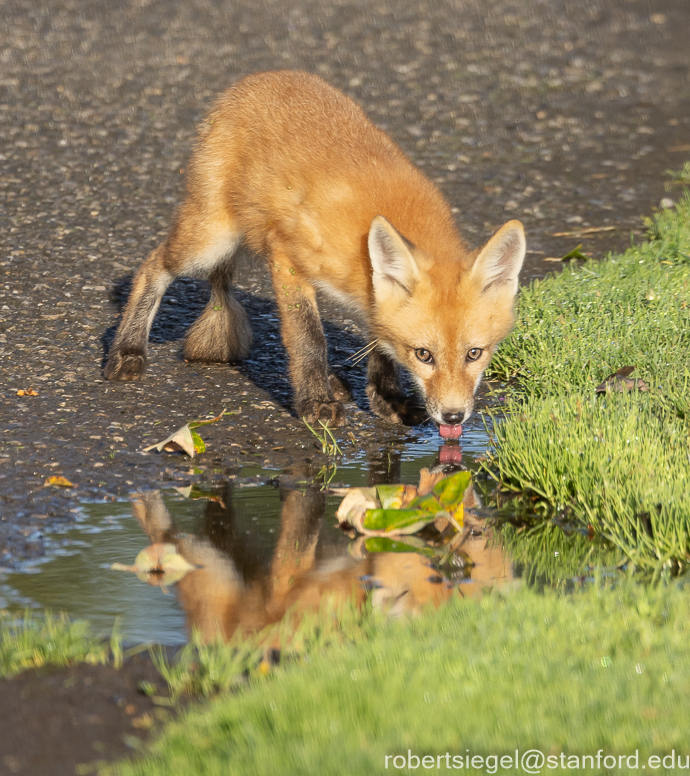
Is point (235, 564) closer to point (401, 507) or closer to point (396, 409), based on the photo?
point (401, 507)

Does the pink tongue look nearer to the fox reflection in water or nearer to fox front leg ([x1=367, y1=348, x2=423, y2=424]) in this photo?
fox front leg ([x1=367, y1=348, x2=423, y2=424])

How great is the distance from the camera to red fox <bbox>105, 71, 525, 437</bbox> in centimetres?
518

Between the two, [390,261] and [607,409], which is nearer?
[607,409]

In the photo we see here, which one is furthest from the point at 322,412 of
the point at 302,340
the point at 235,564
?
the point at 235,564

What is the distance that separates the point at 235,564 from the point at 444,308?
5.91 ft

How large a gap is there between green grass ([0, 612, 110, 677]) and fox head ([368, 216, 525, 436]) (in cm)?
232

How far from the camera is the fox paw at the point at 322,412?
5.73 m

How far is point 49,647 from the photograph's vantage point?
126 inches

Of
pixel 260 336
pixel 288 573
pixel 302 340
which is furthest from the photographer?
pixel 260 336

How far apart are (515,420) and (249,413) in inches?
65.3

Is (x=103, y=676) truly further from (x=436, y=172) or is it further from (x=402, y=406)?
(x=436, y=172)

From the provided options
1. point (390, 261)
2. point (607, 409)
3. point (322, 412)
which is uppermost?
point (390, 261)

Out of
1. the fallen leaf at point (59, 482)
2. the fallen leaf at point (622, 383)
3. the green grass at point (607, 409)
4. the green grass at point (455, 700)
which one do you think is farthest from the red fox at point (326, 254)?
the green grass at point (455, 700)

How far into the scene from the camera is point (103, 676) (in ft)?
10.2
